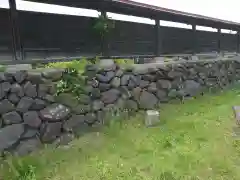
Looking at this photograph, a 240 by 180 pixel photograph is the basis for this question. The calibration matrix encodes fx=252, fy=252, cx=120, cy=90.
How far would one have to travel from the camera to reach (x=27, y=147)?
196 inches

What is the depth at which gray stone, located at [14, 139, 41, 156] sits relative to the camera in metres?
4.92

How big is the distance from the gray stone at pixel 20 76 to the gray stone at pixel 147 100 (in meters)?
3.38

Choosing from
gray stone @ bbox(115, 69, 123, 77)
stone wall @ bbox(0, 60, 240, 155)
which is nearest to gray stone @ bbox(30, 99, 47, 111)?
stone wall @ bbox(0, 60, 240, 155)

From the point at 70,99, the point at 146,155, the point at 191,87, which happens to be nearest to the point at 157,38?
the point at 191,87

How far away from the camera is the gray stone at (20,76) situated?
5086 mm

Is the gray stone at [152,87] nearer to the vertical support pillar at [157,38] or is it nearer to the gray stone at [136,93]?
the gray stone at [136,93]

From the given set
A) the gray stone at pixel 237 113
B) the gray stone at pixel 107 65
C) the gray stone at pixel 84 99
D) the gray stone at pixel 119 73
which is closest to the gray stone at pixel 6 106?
the gray stone at pixel 84 99

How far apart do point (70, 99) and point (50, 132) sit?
0.87 metres

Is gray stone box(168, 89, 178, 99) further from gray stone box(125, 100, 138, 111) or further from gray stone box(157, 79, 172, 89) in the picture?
gray stone box(125, 100, 138, 111)

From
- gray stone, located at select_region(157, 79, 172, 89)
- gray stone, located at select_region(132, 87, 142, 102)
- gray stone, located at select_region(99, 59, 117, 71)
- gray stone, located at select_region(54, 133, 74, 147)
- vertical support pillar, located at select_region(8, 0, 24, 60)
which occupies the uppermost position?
vertical support pillar, located at select_region(8, 0, 24, 60)

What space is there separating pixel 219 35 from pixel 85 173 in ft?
41.9

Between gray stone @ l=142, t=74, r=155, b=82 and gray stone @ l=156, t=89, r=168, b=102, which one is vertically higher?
gray stone @ l=142, t=74, r=155, b=82

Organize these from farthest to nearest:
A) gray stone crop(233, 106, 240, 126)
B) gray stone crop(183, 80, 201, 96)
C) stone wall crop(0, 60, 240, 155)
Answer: gray stone crop(183, 80, 201, 96), gray stone crop(233, 106, 240, 126), stone wall crop(0, 60, 240, 155)

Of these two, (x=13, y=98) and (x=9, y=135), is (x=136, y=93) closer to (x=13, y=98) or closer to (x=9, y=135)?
(x=13, y=98)
